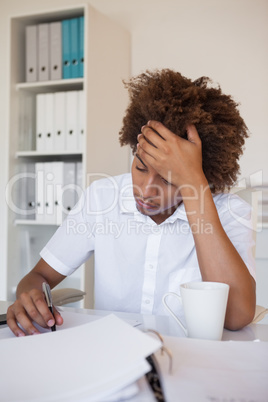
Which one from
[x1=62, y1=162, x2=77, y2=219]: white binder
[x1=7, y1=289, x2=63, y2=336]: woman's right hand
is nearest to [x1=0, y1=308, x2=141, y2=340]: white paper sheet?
[x1=7, y1=289, x2=63, y2=336]: woman's right hand

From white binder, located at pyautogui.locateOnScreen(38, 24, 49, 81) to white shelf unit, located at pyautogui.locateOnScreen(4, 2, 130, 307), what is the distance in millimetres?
57

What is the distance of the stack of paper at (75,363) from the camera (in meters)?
0.47

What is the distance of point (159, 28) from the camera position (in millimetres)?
2494

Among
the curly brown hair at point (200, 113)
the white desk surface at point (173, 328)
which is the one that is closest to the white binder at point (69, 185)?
the curly brown hair at point (200, 113)

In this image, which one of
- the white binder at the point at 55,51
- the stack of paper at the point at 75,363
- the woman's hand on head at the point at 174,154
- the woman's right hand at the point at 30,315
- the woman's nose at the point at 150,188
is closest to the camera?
the stack of paper at the point at 75,363

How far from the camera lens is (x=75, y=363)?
1.75ft

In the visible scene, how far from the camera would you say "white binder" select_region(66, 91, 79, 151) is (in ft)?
7.57

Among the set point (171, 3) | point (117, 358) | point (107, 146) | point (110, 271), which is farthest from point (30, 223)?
point (117, 358)

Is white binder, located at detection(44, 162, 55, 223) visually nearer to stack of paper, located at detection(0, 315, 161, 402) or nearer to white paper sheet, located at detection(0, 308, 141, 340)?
white paper sheet, located at detection(0, 308, 141, 340)

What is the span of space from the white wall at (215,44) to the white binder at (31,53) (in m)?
0.49

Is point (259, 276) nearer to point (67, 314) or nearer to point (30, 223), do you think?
point (30, 223)

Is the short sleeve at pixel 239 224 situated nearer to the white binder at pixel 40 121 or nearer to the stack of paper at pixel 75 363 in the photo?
the stack of paper at pixel 75 363

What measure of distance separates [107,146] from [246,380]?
75.0 inches

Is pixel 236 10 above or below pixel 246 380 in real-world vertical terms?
above
